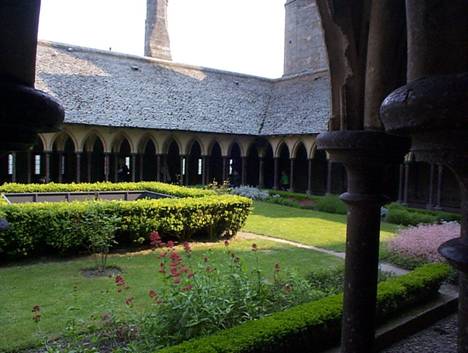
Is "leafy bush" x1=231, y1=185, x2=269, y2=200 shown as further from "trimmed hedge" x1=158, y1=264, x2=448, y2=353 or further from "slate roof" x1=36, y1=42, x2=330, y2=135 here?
"trimmed hedge" x1=158, y1=264, x2=448, y2=353

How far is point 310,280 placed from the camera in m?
6.68

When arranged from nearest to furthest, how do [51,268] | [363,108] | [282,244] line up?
[363,108] < [51,268] < [282,244]

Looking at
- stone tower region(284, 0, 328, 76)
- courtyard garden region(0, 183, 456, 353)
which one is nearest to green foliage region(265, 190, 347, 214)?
courtyard garden region(0, 183, 456, 353)

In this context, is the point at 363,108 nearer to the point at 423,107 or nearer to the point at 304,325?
the point at 423,107

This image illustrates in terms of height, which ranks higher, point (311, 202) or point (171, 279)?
point (311, 202)

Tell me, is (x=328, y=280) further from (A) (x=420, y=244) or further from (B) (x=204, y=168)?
(B) (x=204, y=168)

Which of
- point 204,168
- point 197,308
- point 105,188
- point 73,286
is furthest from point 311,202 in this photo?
point 197,308

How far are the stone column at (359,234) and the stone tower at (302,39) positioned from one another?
27.0m

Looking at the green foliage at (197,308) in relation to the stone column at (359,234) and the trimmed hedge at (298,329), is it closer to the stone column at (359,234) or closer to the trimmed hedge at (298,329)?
the trimmed hedge at (298,329)

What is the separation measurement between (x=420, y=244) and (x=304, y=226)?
16.5ft

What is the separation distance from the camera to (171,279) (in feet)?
18.5

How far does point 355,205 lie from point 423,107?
1860 mm

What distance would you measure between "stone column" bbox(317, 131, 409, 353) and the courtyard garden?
3.77ft

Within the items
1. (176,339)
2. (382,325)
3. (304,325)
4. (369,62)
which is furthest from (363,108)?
(382,325)
